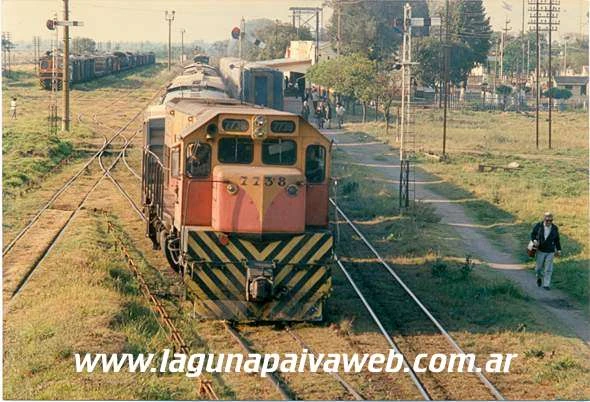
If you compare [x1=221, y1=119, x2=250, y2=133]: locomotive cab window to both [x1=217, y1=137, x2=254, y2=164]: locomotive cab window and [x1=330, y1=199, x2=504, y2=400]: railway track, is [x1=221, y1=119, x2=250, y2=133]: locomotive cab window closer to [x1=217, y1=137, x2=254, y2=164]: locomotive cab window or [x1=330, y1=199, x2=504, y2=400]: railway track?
[x1=217, y1=137, x2=254, y2=164]: locomotive cab window

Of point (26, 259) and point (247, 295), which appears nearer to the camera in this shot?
point (247, 295)

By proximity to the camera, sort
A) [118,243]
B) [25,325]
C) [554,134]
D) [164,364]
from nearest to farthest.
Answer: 1. [164,364]
2. [25,325]
3. [118,243]
4. [554,134]

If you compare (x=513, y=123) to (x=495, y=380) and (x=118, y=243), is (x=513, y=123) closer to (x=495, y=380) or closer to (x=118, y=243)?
(x=118, y=243)

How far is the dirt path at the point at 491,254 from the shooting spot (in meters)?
17.5

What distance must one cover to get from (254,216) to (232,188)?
55cm

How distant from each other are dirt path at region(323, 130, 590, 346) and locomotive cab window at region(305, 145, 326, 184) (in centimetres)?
495

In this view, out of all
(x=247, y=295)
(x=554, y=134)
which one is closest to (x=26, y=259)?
(x=247, y=295)

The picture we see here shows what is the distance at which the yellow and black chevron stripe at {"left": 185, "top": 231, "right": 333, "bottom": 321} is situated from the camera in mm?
15164

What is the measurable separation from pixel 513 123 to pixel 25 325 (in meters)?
62.6

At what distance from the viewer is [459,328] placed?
16000mm

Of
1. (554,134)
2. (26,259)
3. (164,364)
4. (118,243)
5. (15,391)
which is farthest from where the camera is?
(554,134)

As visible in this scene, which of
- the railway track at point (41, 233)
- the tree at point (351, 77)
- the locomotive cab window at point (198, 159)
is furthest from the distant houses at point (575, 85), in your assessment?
the locomotive cab window at point (198, 159)

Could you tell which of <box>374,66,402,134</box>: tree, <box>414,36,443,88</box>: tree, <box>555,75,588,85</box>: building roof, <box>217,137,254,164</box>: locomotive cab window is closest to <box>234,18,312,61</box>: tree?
<box>414,36,443,88</box>: tree

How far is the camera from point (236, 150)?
15383 millimetres
